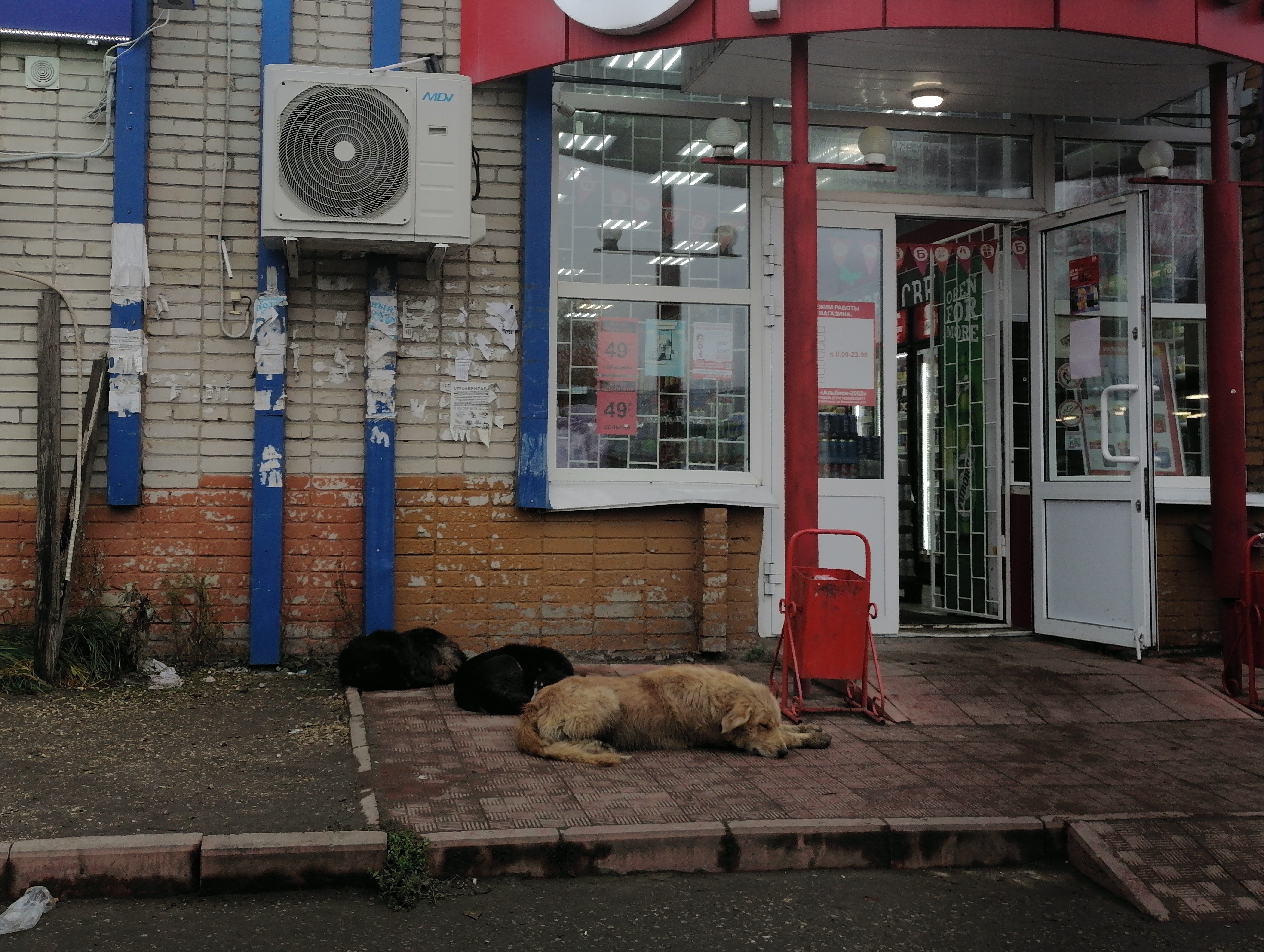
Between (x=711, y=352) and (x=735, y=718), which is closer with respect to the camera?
(x=735, y=718)

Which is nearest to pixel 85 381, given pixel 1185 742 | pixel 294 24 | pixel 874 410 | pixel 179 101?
pixel 179 101

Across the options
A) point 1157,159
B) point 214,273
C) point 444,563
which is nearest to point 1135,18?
point 1157,159

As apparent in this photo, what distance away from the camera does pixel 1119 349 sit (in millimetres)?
7656

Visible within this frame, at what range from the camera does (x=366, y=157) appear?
21.4ft

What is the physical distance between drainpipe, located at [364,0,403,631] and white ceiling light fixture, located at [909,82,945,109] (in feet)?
11.0

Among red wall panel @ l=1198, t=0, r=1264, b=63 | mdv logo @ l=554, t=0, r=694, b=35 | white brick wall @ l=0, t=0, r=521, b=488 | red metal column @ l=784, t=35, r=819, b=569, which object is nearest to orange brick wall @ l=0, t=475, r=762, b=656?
white brick wall @ l=0, t=0, r=521, b=488

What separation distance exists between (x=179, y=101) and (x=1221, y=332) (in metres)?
6.51

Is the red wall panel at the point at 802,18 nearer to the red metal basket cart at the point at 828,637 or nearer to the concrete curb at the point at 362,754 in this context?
the red metal basket cart at the point at 828,637

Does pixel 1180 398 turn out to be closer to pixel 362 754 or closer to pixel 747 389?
pixel 747 389

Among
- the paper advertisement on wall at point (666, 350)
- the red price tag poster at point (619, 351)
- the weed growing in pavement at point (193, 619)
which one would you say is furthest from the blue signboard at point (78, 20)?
the paper advertisement on wall at point (666, 350)

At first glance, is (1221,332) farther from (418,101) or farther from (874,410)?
(418,101)

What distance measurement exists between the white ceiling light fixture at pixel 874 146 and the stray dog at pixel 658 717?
341 centimetres

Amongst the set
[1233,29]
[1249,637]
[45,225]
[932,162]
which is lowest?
[1249,637]

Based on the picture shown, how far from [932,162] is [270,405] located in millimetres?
4883
